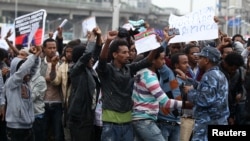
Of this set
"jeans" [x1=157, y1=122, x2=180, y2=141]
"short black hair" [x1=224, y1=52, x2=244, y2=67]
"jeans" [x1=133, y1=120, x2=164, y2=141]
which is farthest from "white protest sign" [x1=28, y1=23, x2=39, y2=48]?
"short black hair" [x1=224, y1=52, x2=244, y2=67]

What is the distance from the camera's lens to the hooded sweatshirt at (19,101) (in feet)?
21.5

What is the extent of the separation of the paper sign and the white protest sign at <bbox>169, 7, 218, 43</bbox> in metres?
2.01

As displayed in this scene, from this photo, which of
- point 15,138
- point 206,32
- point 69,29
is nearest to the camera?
point 15,138

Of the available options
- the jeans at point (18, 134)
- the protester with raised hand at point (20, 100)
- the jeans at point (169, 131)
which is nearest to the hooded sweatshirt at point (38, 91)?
the protester with raised hand at point (20, 100)

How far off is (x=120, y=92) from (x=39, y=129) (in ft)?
7.45

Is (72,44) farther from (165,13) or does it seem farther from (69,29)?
(165,13)

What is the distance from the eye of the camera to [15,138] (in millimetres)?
6656

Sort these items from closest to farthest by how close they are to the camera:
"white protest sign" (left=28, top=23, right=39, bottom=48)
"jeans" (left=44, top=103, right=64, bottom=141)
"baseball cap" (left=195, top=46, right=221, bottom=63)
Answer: "baseball cap" (left=195, top=46, right=221, bottom=63) < "jeans" (left=44, top=103, right=64, bottom=141) < "white protest sign" (left=28, top=23, right=39, bottom=48)

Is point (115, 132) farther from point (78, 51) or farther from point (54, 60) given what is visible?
point (54, 60)

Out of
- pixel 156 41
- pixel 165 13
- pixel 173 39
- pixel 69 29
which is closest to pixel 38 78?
pixel 173 39

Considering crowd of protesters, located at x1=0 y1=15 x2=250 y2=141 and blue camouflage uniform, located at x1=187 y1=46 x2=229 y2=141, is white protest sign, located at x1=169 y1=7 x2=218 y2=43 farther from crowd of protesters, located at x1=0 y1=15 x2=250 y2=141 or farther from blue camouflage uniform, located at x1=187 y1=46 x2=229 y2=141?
blue camouflage uniform, located at x1=187 y1=46 x2=229 y2=141

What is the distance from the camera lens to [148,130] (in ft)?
18.3

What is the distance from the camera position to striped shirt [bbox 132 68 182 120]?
5.54 meters

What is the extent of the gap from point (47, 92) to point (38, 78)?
0.35 meters
